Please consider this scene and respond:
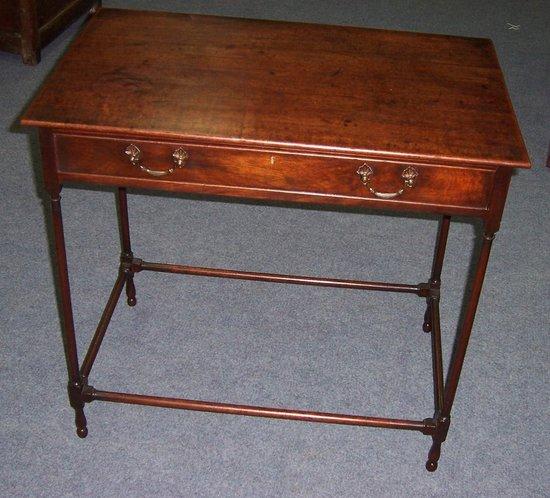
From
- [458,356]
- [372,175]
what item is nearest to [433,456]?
[458,356]

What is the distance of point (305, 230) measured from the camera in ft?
11.0

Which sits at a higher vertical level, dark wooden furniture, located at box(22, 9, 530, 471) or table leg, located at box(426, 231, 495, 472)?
dark wooden furniture, located at box(22, 9, 530, 471)

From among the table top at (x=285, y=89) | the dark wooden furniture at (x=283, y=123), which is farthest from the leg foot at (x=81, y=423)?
the table top at (x=285, y=89)

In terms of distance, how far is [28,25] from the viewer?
14.1 feet

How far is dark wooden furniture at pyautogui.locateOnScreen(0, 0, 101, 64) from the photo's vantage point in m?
4.25

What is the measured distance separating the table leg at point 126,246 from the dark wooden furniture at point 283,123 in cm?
58

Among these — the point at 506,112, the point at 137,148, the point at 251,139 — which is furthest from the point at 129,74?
the point at 506,112

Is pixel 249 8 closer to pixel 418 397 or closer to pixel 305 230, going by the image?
pixel 305 230

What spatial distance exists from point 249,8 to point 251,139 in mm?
3819

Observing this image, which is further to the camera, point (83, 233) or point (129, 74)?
point (83, 233)

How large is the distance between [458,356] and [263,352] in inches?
30.5

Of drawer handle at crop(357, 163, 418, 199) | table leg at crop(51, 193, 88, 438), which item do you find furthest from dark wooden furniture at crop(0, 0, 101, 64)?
drawer handle at crop(357, 163, 418, 199)

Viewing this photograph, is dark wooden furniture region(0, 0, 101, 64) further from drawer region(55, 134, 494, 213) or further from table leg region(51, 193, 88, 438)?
drawer region(55, 134, 494, 213)

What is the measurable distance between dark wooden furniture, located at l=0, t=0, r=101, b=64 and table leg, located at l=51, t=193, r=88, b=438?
7.80 ft
